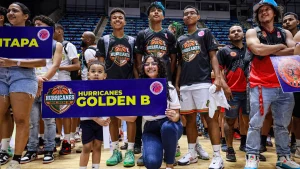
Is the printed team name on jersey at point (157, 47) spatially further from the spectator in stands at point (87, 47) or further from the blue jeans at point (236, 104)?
the spectator in stands at point (87, 47)

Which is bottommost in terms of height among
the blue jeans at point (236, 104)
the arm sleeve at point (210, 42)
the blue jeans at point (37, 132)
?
the blue jeans at point (37, 132)

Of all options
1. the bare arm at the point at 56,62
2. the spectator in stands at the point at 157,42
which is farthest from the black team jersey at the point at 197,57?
the bare arm at the point at 56,62

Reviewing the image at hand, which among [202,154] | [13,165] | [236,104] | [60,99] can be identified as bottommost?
[202,154]

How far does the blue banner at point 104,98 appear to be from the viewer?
196 cm

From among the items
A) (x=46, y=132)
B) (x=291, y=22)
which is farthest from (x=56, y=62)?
(x=291, y=22)

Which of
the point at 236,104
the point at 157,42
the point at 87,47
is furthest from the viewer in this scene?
the point at 87,47

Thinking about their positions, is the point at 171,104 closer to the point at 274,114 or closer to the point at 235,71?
the point at 274,114

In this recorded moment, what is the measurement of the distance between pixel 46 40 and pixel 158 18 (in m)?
1.14

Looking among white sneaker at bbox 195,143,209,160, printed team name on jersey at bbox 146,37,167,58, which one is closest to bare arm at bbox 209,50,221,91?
printed team name on jersey at bbox 146,37,167,58

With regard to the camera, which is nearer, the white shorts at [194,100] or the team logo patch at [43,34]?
the team logo patch at [43,34]

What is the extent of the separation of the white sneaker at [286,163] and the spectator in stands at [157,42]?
49.2 inches

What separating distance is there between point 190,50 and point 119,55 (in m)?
0.73

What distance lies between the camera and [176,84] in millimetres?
2711

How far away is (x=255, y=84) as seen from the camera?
233 cm
